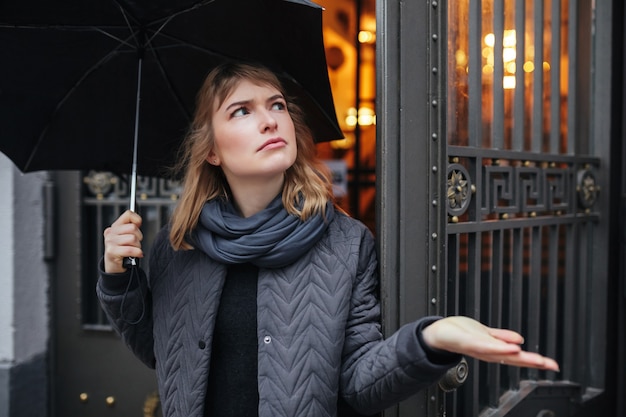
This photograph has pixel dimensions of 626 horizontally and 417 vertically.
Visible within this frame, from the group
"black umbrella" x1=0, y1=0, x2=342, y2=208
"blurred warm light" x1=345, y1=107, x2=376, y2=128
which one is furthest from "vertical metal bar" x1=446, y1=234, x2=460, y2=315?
"blurred warm light" x1=345, y1=107, x2=376, y2=128

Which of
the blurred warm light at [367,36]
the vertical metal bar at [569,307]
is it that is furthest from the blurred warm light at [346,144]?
the vertical metal bar at [569,307]

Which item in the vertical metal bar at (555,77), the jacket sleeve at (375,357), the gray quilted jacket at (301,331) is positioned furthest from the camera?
the vertical metal bar at (555,77)

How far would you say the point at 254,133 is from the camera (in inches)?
79.2

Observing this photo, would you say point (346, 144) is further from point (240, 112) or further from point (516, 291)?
point (240, 112)

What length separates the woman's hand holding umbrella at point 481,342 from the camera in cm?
152

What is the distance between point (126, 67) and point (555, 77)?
6.26 ft

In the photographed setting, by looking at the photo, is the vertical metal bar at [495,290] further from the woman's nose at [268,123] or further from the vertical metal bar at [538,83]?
the woman's nose at [268,123]

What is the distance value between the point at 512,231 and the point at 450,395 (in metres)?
0.74

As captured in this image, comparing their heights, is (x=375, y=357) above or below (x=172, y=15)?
below

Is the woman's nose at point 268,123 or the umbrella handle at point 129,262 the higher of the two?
the woman's nose at point 268,123

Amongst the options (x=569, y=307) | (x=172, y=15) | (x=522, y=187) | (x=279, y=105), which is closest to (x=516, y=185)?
(x=522, y=187)

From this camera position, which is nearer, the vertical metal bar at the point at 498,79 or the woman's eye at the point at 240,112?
the woman's eye at the point at 240,112

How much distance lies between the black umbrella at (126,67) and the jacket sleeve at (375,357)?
2.30ft

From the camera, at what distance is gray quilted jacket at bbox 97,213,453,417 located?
1.87 meters
